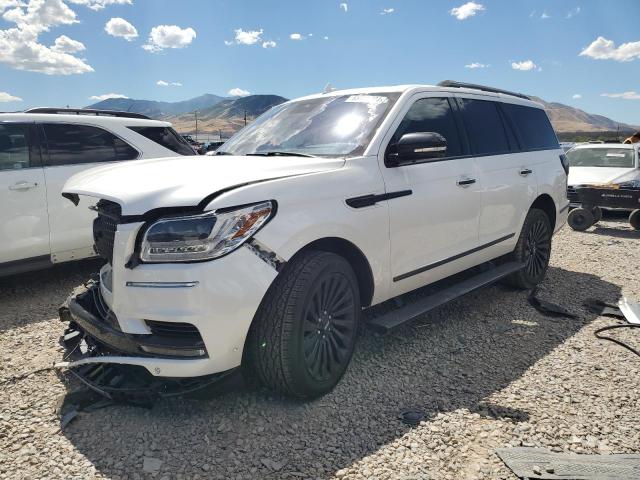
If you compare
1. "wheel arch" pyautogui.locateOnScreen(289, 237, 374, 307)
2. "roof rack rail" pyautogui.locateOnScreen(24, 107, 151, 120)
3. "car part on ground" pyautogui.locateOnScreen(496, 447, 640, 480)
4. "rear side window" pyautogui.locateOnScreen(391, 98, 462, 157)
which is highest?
"roof rack rail" pyautogui.locateOnScreen(24, 107, 151, 120)

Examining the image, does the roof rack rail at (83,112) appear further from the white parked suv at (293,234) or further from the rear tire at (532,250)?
the rear tire at (532,250)

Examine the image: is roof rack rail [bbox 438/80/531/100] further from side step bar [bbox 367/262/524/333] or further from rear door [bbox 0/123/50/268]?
rear door [bbox 0/123/50/268]

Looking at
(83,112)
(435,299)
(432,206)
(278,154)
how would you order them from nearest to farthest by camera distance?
1. (278,154)
2. (432,206)
3. (435,299)
4. (83,112)

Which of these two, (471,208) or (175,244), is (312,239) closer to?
(175,244)

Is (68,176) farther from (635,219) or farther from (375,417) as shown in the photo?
(635,219)

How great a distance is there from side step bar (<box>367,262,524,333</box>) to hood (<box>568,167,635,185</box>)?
6.15 meters

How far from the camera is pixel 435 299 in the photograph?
3713 millimetres

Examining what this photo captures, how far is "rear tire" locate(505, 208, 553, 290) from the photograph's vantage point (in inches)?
192

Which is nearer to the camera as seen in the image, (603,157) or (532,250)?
(532,250)

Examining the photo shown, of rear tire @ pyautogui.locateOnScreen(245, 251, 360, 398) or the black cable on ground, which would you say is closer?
rear tire @ pyautogui.locateOnScreen(245, 251, 360, 398)

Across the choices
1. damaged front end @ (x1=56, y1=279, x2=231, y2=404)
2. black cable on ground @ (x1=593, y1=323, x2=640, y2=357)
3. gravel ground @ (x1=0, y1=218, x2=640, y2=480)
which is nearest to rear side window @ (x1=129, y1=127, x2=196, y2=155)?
gravel ground @ (x1=0, y1=218, x2=640, y2=480)

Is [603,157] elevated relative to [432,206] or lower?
elevated

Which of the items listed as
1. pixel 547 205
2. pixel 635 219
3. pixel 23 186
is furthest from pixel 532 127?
pixel 635 219

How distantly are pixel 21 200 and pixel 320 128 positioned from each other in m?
3.11
